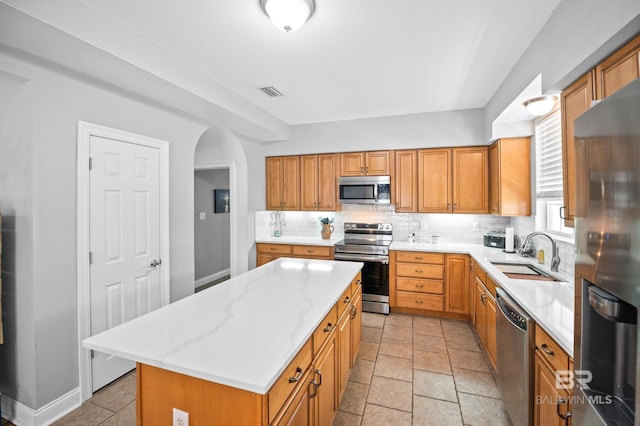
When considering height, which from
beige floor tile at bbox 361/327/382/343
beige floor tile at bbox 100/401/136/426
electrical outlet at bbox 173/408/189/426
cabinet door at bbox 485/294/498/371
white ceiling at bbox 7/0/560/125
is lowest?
beige floor tile at bbox 100/401/136/426

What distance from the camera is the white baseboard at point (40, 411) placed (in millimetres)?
1955

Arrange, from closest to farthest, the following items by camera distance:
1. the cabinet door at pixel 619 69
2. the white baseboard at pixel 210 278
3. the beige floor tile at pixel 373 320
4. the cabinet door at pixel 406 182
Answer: the cabinet door at pixel 619 69
the beige floor tile at pixel 373 320
the cabinet door at pixel 406 182
the white baseboard at pixel 210 278

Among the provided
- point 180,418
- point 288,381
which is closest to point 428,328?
point 288,381

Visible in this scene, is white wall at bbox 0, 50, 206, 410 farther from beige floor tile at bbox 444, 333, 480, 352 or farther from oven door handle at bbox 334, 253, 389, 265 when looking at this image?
beige floor tile at bbox 444, 333, 480, 352

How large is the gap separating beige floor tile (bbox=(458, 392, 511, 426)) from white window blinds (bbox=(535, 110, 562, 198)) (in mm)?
1851

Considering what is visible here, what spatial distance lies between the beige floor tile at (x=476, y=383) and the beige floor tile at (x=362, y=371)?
708 mm

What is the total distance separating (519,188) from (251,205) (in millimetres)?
3570

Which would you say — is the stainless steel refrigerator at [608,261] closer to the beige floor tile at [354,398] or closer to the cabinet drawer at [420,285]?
the beige floor tile at [354,398]

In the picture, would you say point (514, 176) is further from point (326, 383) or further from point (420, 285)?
point (326, 383)

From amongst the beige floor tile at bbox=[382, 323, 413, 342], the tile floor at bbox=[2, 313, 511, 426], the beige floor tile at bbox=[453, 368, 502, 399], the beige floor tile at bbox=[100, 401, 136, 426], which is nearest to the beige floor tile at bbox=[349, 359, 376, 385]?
the tile floor at bbox=[2, 313, 511, 426]

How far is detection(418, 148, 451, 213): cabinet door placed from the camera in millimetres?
3975

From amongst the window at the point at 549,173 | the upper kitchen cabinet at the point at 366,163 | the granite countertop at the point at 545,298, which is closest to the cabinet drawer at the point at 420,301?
the granite countertop at the point at 545,298

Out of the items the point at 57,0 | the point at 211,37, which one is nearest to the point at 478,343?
the point at 211,37

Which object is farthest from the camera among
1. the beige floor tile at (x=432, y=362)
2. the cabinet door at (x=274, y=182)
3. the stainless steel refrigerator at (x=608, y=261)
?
the cabinet door at (x=274, y=182)
